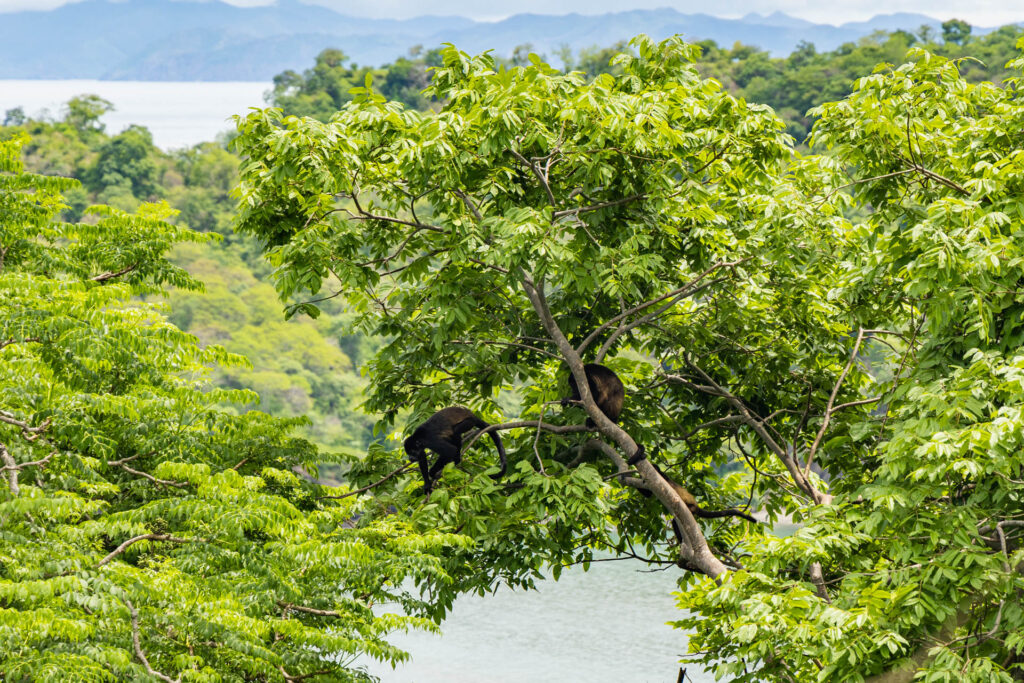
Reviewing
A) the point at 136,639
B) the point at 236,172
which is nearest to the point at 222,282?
the point at 236,172

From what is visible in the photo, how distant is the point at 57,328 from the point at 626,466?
4342mm

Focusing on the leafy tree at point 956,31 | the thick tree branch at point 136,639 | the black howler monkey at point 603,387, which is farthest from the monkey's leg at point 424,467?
the leafy tree at point 956,31

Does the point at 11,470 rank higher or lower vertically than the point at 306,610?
higher

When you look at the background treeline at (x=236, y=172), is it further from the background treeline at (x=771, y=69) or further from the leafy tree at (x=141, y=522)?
the leafy tree at (x=141, y=522)

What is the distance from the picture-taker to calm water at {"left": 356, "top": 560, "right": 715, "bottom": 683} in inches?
930

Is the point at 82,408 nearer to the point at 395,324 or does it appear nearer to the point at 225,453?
the point at 225,453

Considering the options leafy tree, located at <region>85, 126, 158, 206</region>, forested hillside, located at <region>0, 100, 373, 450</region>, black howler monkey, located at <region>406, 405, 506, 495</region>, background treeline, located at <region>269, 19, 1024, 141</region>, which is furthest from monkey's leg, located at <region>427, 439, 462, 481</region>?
leafy tree, located at <region>85, 126, 158, 206</region>

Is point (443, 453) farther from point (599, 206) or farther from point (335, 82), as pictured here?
point (335, 82)

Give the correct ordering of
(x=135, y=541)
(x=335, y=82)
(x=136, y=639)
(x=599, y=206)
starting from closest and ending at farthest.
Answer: (x=136, y=639) < (x=135, y=541) < (x=599, y=206) < (x=335, y=82)

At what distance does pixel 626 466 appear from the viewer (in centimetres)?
800

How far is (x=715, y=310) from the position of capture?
10.1m

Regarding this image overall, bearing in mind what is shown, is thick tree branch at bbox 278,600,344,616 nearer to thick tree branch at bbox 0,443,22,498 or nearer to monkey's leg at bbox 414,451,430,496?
monkey's leg at bbox 414,451,430,496

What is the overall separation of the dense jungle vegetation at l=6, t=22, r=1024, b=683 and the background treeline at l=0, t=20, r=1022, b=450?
39.5 metres

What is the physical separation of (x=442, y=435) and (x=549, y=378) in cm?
267
